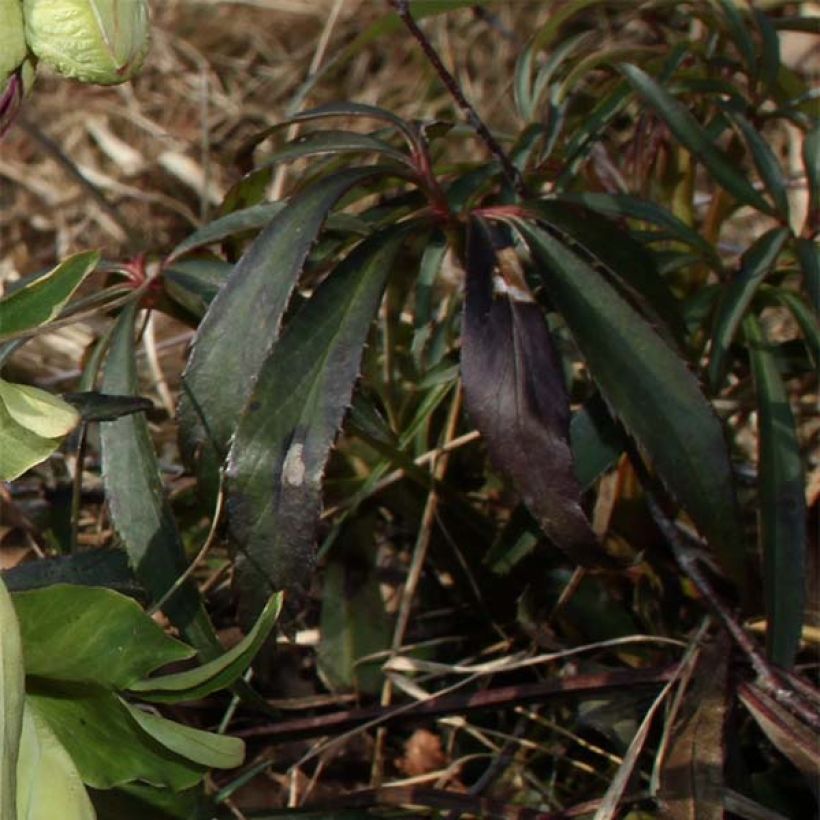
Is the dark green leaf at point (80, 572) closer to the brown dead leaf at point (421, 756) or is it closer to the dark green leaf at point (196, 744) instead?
the dark green leaf at point (196, 744)

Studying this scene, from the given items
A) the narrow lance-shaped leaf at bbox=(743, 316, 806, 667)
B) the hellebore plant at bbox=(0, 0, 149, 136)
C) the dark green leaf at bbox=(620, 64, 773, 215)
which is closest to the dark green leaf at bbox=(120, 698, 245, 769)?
Answer: the hellebore plant at bbox=(0, 0, 149, 136)

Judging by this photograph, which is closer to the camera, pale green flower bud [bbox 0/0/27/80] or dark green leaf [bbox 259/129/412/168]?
pale green flower bud [bbox 0/0/27/80]

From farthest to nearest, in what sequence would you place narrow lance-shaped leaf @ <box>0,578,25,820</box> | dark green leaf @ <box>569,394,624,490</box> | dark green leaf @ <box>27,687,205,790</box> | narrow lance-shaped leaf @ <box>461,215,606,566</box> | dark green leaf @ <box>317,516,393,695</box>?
1. dark green leaf @ <box>317,516,393,695</box>
2. dark green leaf @ <box>569,394,624,490</box>
3. narrow lance-shaped leaf @ <box>461,215,606,566</box>
4. dark green leaf @ <box>27,687,205,790</box>
5. narrow lance-shaped leaf @ <box>0,578,25,820</box>

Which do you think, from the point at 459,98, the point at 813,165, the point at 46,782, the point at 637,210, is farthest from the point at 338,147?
the point at 46,782

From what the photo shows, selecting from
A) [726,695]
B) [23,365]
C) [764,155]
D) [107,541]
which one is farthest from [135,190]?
[726,695]

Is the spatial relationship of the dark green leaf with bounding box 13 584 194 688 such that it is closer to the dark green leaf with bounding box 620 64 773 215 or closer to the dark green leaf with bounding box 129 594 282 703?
the dark green leaf with bounding box 129 594 282 703

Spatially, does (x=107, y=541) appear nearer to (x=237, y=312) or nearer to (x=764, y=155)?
(x=237, y=312)

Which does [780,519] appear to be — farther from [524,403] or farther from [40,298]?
[40,298]
